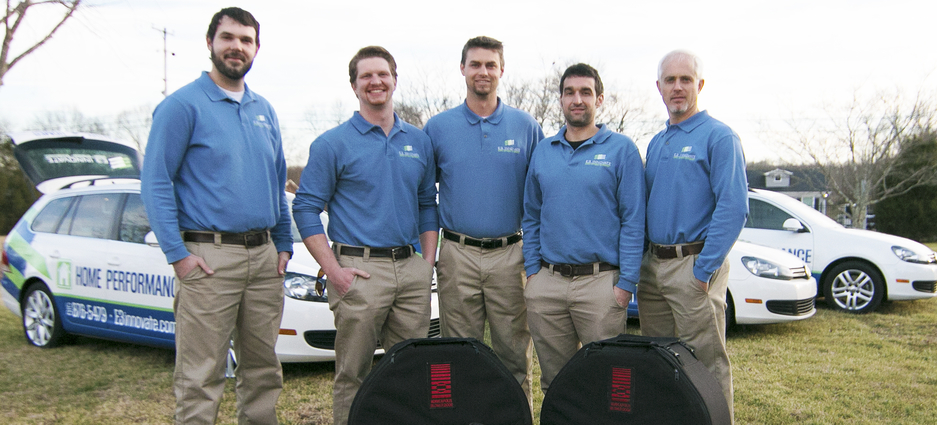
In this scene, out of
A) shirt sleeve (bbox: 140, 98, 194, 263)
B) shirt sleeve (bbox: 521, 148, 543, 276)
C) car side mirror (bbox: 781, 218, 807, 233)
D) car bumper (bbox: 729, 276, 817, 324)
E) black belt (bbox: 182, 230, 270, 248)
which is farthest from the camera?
car side mirror (bbox: 781, 218, 807, 233)

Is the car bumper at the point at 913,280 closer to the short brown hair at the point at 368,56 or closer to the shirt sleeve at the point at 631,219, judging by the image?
the shirt sleeve at the point at 631,219

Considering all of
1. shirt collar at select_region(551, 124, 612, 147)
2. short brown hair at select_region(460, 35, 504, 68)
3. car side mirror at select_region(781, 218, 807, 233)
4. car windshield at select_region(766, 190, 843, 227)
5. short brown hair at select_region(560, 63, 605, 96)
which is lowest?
car side mirror at select_region(781, 218, 807, 233)

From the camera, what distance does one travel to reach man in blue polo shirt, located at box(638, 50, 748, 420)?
9.34 feet

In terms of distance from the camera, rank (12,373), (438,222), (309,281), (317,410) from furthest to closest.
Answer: (12,373), (309,281), (317,410), (438,222)

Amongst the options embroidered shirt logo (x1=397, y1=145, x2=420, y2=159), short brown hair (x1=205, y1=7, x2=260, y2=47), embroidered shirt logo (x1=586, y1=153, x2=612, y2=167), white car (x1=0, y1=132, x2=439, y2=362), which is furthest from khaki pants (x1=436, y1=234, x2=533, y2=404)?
short brown hair (x1=205, y1=7, x2=260, y2=47)

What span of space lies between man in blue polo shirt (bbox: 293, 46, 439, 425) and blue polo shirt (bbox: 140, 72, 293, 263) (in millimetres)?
244

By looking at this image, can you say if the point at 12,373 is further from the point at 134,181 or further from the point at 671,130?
the point at 671,130

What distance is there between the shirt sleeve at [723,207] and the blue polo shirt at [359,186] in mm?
1398

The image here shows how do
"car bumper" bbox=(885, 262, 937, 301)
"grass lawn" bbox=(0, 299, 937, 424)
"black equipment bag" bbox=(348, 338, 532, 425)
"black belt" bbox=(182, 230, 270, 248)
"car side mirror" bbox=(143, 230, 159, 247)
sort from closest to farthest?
"black equipment bag" bbox=(348, 338, 532, 425)
"black belt" bbox=(182, 230, 270, 248)
"grass lawn" bbox=(0, 299, 937, 424)
"car side mirror" bbox=(143, 230, 159, 247)
"car bumper" bbox=(885, 262, 937, 301)

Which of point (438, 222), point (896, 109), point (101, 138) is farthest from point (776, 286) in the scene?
point (896, 109)

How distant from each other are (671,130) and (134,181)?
4.59m

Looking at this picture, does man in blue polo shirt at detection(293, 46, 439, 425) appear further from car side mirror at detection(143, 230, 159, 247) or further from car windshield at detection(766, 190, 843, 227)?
car windshield at detection(766, 190, 843, 227)

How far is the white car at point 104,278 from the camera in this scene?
452 cm

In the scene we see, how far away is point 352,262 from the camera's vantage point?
9.92ft
